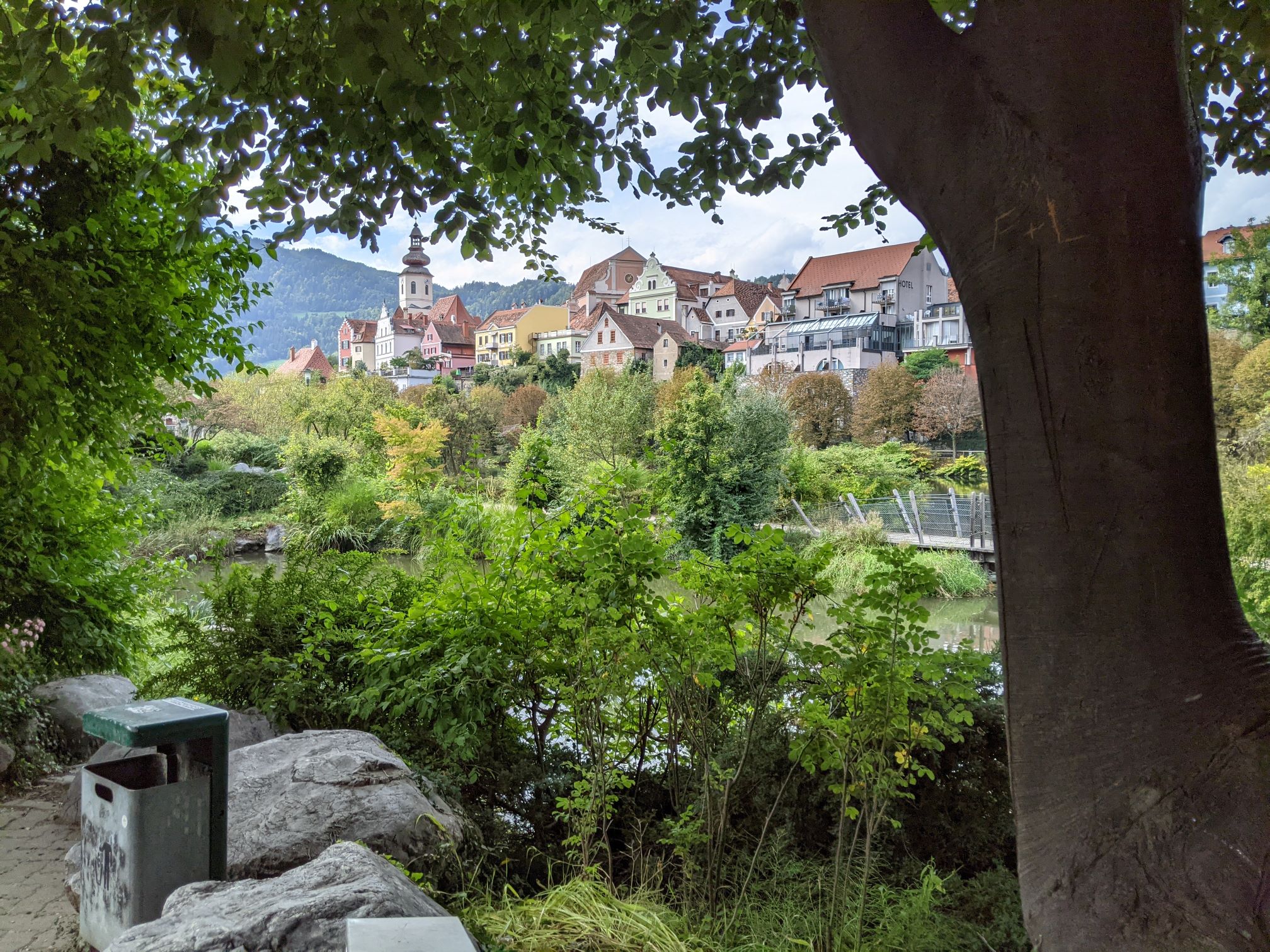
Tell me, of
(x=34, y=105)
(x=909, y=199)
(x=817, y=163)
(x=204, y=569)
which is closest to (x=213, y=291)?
(x=34, y=105)

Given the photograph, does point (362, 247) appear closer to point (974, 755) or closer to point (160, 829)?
point (160, 829)

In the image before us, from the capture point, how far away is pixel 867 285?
40.9 meters

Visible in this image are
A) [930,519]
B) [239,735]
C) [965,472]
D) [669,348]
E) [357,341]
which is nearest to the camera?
[239,735]

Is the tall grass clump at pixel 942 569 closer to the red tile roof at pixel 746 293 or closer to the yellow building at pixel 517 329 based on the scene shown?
the red tile roof at pixel 746 293

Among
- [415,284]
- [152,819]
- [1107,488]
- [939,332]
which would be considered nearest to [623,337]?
[939,332]

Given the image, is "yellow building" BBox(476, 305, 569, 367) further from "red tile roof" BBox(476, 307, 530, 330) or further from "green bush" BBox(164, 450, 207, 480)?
"green bush" BBox(164, 450, 207, 480)

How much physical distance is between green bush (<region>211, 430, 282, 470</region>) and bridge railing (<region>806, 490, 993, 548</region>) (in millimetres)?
15404

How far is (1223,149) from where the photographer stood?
362 cm

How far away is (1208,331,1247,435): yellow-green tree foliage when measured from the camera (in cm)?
1575

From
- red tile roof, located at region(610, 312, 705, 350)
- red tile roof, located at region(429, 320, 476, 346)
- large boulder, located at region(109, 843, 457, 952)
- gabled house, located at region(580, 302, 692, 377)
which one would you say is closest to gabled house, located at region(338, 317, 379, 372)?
red tile roof, located at region(429, 320, 476, 346)

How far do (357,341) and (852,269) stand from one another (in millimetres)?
37862

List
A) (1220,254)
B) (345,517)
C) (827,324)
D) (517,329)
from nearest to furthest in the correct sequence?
(1220,254), (345,517), (827,324), (517,329)

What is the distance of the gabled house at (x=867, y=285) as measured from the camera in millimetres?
39625

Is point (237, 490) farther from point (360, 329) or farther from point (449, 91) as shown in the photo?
point (360, 329)
